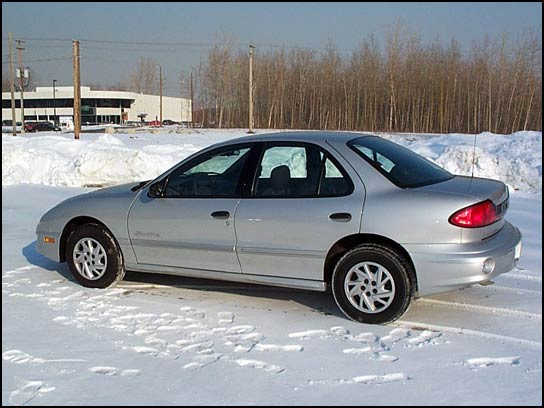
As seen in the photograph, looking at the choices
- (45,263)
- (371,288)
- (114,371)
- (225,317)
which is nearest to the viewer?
(114,371)

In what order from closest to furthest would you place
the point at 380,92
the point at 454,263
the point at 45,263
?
the point at 454,263 → the point at 45,263 → the point at 380,92

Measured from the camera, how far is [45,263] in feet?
22.0

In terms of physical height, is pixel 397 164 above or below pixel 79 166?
above

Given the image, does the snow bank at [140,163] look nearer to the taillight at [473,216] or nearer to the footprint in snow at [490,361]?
the taillight at [473,216]

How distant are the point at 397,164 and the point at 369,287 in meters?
1.13

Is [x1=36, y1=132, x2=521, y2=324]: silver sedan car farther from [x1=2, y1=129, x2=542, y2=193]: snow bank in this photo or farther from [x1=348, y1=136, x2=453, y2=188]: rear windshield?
[x1=2, y1=129, x2=542, y2=193]: snow bank

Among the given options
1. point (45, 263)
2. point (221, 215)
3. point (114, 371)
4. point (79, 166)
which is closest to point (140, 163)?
point (79, 166)

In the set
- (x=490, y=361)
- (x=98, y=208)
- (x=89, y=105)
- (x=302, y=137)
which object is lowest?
(x=490, y=361)

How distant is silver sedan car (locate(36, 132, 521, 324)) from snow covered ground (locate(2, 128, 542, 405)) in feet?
1.06

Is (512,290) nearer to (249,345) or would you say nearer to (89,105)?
(249,345)

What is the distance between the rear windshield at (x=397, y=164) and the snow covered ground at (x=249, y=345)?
1151 millimetres

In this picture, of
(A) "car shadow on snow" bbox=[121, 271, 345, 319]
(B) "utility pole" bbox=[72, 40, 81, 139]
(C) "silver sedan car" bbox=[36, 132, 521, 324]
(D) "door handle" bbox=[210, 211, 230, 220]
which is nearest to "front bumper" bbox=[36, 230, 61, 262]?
(C) "silver sedan car" bbox=[36, 132, 521, 324]

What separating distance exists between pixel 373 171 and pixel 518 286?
2176 mm

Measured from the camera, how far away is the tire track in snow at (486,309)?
15.7 ft
